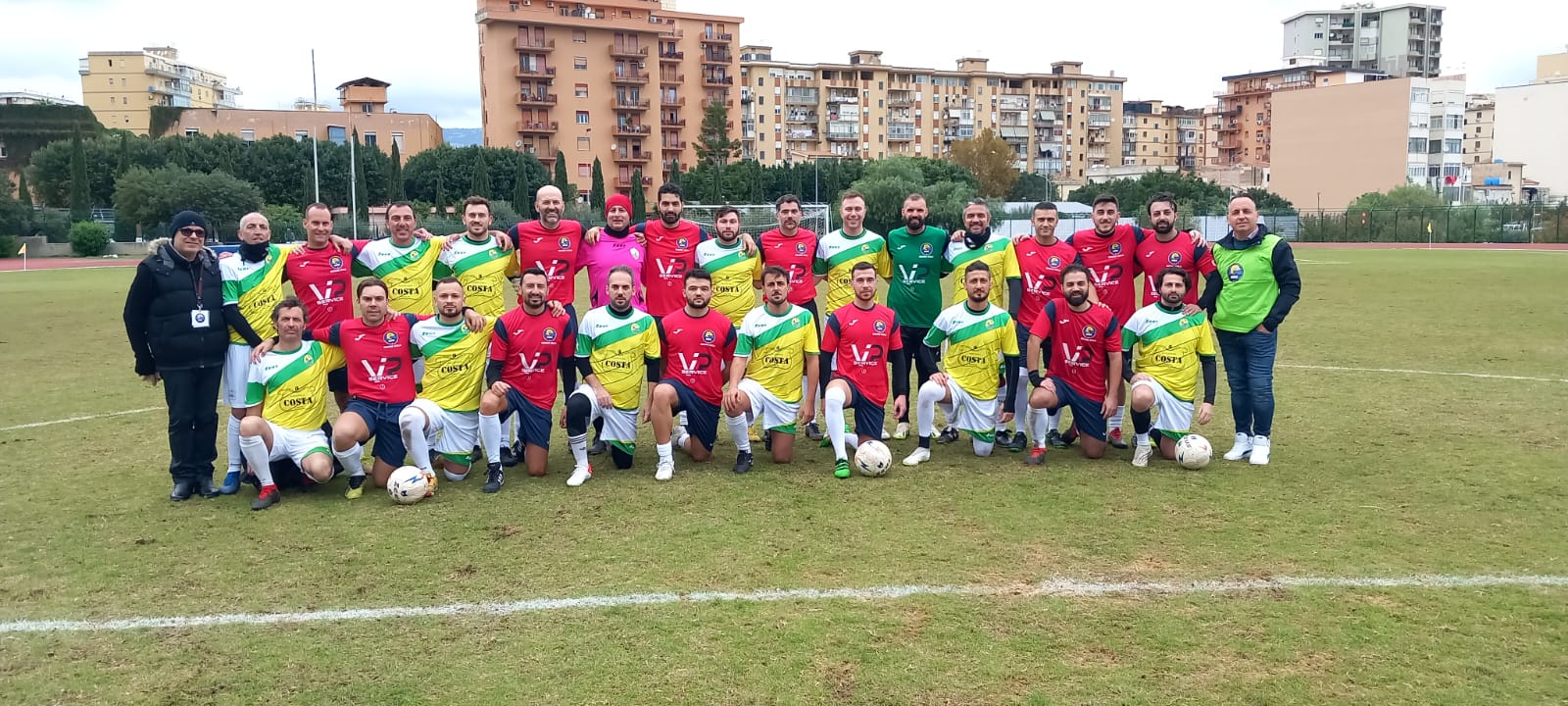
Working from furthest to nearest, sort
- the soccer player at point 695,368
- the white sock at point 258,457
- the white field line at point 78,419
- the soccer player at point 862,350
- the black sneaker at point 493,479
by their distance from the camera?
the white field line at point 78,419, the soccer player at point 862,350, the soccer player at point 695,368, the black sneaker at point 493,479, the white sock at point 258,457

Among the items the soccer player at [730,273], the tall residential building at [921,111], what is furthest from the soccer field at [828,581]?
the tall residential building at [921,111]

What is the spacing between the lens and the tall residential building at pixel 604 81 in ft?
266

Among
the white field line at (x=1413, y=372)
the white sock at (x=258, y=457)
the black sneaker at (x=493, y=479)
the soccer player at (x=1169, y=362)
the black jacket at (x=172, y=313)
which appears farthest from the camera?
the white field line at (x=1413, y=372)

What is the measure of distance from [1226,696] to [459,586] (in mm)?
3319

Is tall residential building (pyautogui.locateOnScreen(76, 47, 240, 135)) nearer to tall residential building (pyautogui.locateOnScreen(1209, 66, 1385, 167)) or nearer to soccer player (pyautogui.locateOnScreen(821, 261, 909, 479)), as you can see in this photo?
tall residential building (pyautogui.locateOnScreen(1209, 66, 1385, 167))

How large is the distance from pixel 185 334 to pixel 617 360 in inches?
106

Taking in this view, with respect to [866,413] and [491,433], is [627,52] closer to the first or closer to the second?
[866,413]

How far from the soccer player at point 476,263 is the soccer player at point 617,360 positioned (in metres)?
0.99

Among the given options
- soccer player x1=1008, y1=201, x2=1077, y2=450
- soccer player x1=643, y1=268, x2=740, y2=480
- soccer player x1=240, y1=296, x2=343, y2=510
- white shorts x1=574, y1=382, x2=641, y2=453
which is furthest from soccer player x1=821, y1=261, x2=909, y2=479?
soccer player x1=240, y1=296, x2=343, y2=510

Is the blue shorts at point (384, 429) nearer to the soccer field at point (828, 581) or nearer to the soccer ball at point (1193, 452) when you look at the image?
the soccer field at point (828, 581)

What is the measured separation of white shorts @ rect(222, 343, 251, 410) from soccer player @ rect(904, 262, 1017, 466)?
176 inches

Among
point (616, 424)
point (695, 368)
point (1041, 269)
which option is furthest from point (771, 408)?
point (1041, 269)

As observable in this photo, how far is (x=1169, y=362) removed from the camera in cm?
736

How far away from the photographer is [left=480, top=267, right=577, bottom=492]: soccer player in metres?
6.95
